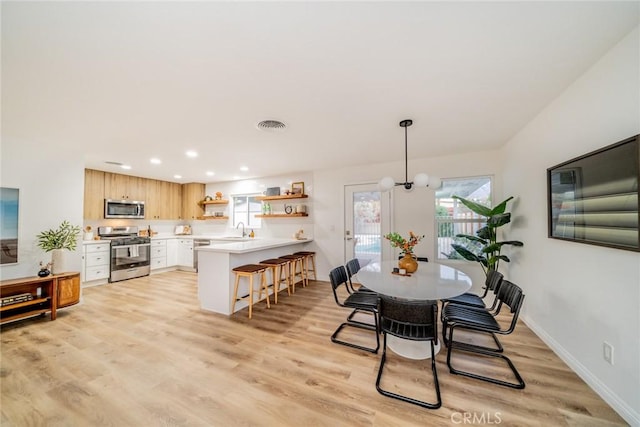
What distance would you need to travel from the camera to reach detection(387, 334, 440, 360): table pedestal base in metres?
2.21

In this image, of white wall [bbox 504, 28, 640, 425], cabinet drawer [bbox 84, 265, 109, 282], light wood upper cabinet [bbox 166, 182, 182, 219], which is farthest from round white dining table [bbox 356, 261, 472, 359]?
light wood upper cabinet [bbox 166, 182, 182, 219]

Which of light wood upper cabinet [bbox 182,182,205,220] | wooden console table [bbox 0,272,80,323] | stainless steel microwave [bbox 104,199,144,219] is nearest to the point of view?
wooden console table [bbox 0,272,80,323]

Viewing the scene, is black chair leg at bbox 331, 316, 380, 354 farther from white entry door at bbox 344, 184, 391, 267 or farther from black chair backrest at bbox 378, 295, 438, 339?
white entry door at bbox 344, 184, 391, 267

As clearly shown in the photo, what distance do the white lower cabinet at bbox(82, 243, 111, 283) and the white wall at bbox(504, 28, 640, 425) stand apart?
22.9 feet

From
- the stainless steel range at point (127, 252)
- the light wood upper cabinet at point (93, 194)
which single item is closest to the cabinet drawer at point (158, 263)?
the stainless steel range at point (127, 252)

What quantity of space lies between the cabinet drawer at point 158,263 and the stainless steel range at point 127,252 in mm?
124

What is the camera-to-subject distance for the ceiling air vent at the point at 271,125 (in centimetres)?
260

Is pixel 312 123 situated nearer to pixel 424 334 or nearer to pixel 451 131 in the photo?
pixel 451 131

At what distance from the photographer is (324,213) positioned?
5000 millimetres

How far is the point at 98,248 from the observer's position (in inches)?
182

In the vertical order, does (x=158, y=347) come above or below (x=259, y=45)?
below

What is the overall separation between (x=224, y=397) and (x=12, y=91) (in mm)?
3070

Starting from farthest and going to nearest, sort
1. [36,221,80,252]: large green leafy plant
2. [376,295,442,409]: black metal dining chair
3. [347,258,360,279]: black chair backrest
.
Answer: [36,221,80,252]: large green leafy plant → [347,258,360,279]: black chair backrest → [376,295,442,409]: black metal dining chair

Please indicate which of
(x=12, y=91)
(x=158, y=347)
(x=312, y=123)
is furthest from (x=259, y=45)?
(x=158, y=347)
